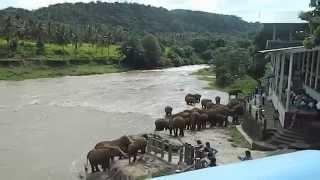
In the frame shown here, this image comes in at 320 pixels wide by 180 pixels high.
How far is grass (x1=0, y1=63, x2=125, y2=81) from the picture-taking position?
206 feet

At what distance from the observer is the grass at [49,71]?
6282cm

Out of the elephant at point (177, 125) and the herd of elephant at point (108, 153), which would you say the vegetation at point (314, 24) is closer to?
the herd of elephant at point (108, 153)

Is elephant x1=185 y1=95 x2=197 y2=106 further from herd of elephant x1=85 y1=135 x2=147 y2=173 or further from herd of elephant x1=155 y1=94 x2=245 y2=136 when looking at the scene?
herd of elephant x1=85 y1=135 x2=147 y2=173

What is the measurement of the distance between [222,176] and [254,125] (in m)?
17.4

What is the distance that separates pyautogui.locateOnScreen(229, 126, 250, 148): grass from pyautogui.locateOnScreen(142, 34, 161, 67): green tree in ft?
204

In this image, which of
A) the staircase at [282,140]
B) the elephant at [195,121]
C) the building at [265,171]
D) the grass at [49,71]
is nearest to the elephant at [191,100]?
the elephant at [195,121]

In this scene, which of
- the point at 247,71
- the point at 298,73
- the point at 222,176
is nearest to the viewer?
the point at 222,176

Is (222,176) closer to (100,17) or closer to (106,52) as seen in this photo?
(106,52)

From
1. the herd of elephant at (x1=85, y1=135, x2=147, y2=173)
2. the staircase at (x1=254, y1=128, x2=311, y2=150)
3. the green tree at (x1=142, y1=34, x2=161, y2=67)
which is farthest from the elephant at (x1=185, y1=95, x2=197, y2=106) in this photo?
the green tree at (x1=142, y1=34, x2=161, y2=67)

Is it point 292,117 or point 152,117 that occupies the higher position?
point 292,117

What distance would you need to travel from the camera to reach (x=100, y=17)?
7279 inches

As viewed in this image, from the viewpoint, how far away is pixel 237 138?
2241cm

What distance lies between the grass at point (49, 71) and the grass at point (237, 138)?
138 feet

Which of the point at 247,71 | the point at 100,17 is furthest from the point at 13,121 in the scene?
the point at 100,17
